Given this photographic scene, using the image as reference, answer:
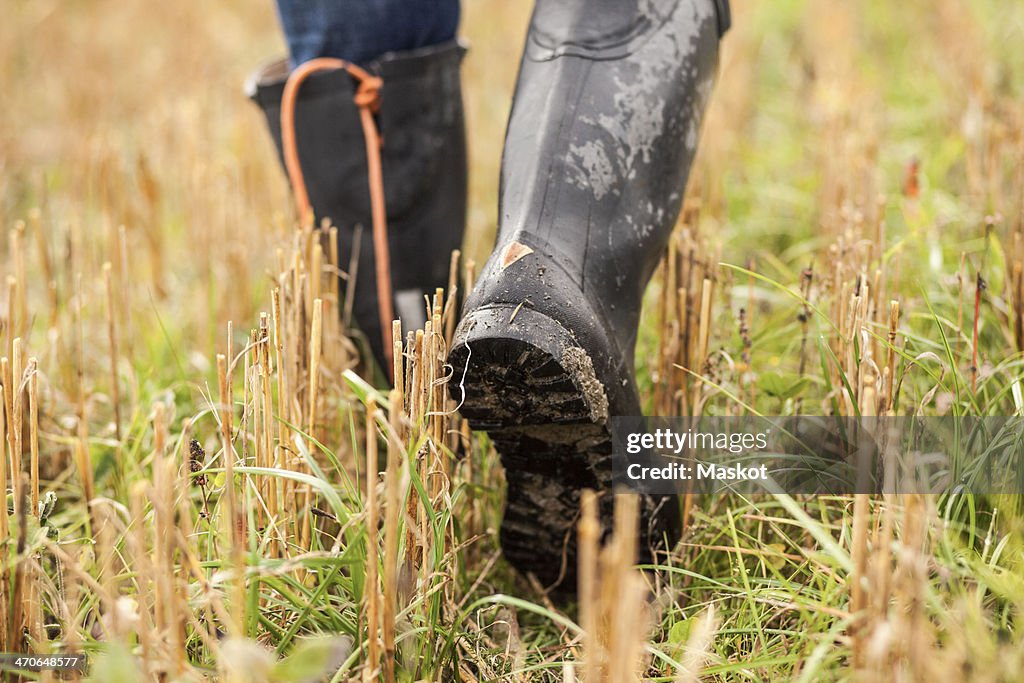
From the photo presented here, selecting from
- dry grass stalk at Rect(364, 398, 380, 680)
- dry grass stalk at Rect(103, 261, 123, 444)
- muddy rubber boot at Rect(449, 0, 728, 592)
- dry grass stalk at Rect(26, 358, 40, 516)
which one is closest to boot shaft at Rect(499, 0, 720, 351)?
muddy rubber boot at Rect(449, 0, 728, 592)

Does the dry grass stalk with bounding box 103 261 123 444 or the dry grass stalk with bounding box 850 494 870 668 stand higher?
the dry grass stalk with bounding box 103 261 123 444

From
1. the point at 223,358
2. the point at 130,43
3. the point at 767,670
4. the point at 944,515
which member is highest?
the point at 130,43

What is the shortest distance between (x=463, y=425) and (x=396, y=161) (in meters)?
0.43

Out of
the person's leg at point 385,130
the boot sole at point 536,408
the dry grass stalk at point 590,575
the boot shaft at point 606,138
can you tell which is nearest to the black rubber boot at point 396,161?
the person's leg at point 385,130

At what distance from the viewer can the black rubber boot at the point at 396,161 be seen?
1349 mm

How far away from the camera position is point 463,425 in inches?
47.4

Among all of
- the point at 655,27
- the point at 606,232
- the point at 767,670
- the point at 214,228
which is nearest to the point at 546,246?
the point at 606,232

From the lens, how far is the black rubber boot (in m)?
1.35

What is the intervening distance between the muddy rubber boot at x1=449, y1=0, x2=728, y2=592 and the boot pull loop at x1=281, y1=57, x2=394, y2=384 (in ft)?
0.99

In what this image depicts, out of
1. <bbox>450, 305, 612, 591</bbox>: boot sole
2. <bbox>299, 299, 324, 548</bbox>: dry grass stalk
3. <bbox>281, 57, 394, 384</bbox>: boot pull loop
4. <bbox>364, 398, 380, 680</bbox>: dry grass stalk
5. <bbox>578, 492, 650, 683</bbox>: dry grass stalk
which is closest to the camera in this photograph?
<bbox>578, 492, 650, 683</bbox>: dry grass stalk

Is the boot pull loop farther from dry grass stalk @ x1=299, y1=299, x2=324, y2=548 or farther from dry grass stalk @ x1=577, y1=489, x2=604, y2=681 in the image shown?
dry grass stalk @ x1=577, y1=489, x2=604, y2=681

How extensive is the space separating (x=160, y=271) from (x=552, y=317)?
57.1 inches

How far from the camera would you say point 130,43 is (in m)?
3.76

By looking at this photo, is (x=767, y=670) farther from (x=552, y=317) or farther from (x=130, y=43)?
(x=130, y=43)
